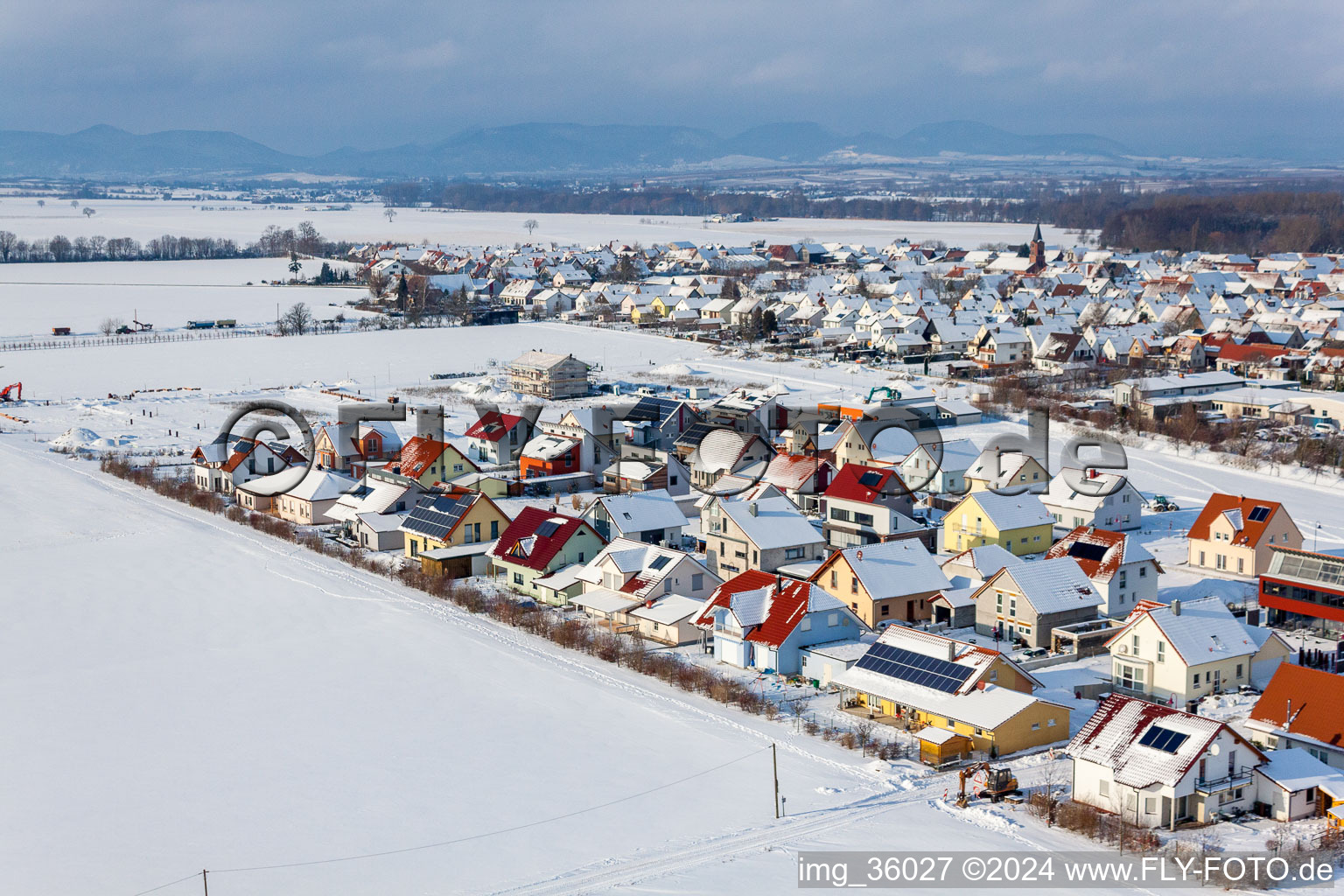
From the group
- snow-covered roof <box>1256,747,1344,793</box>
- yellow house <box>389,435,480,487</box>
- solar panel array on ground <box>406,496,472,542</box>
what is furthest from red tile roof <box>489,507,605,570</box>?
snow-covered roof <box>1256,747,1344,793</box>

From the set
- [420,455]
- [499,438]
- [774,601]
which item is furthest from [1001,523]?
[499,438]

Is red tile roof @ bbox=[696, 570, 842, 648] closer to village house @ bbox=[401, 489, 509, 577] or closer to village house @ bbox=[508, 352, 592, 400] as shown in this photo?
village house @ bbox=[401, 489, 509, 577]

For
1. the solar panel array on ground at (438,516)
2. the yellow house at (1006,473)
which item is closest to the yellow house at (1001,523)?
the yellow house at (1006,473)

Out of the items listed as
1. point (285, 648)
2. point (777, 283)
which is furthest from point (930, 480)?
point (777, 283)

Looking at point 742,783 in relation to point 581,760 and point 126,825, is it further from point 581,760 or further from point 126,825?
point 126,825

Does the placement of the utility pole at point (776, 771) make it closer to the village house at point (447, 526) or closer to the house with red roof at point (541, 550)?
the house with red roof at point (541, 550)

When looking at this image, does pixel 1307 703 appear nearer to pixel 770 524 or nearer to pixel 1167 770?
pixel 1167 770
